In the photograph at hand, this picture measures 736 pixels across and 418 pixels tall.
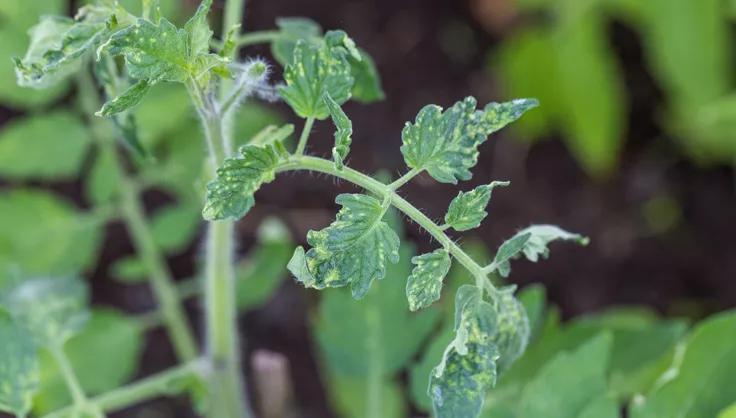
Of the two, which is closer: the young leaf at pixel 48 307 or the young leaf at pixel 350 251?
the young leaf at pixel 350 251

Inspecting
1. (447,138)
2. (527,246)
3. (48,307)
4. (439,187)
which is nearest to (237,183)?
(447,138)

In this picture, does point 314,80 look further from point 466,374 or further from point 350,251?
point 466,374

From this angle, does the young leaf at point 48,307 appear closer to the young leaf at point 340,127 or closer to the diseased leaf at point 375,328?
the diseased leaf at point 375,328

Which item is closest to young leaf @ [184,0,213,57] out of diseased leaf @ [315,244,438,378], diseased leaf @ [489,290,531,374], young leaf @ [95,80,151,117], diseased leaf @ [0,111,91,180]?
young leaf @ [95,80,151,117]

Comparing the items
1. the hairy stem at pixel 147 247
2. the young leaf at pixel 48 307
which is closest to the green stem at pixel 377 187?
the young leaf at pixel 48 307

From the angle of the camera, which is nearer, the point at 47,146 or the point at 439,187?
the point at 47,146

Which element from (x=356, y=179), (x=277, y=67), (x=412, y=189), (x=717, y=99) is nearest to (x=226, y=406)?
(x=356, y=179)
